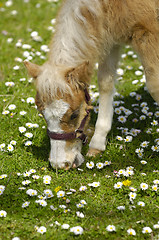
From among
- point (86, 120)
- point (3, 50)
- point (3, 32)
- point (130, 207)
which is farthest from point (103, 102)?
point (3, 32)

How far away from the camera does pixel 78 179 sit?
14.9 ft

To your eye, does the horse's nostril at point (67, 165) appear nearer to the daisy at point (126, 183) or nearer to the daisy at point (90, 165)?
the daisy at point (90, 165)

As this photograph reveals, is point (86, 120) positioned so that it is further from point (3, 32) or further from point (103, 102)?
point (3, 32)

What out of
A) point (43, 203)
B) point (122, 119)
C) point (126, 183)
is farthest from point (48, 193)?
point (122, 119)

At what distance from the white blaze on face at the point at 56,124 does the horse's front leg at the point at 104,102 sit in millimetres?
794

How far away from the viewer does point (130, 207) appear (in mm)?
4000

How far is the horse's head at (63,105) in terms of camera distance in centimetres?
408

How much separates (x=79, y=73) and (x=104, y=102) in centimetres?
127

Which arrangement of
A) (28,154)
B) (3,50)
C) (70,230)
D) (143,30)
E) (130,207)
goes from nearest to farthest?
(70,230)
(130,207)
(143,30)
(28,154)
(3,50)

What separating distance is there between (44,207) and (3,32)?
542 centimetres

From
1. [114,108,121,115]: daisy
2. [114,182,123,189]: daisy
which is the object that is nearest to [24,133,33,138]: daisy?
[114,108,121,115]: daisy

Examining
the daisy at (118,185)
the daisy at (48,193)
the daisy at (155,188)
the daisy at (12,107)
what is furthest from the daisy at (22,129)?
the daisy at (155,188)

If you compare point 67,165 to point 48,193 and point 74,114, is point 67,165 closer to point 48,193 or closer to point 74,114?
point 48,193

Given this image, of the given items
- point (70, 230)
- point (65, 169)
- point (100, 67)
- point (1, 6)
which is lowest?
point (70, 230)
